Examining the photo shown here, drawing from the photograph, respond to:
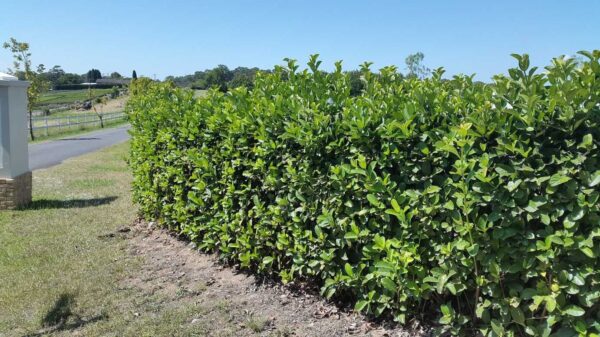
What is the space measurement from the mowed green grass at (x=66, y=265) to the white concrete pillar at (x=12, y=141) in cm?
29

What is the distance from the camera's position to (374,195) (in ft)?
11.3

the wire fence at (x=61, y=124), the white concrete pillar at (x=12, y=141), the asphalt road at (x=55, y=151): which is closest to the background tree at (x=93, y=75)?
the wire fence at (x=61, y=124)

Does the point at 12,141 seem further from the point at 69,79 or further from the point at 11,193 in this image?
the point at 69,79

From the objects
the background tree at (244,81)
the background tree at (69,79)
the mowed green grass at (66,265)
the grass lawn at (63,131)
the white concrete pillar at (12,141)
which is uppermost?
the background tree at (69,79)

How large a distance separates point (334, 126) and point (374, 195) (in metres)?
0.63

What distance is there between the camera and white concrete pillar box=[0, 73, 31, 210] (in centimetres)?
843

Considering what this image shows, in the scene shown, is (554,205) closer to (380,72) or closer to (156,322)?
(380,72)

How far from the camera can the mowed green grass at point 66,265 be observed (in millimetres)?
4203

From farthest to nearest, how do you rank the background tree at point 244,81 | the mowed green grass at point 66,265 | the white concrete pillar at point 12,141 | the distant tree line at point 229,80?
the white concrete pillar at point 12,141, the distant tree line at point 229,80, the background tree at point 244,81, the mowed green grass at point 66,265

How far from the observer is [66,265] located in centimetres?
555

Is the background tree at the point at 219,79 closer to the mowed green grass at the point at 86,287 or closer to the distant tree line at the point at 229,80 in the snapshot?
the distant tree line at the point at 229,80

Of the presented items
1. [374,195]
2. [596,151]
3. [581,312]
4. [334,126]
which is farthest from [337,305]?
[596,151]

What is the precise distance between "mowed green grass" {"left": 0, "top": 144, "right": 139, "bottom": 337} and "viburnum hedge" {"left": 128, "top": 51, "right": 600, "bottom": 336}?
3.94ft

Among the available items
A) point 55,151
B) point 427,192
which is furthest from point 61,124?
point 427,192
